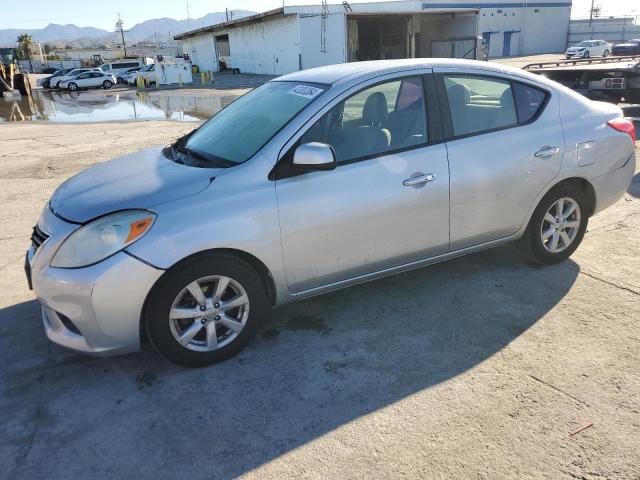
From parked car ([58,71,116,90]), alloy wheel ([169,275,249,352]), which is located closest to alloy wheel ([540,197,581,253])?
alloy wheel ([169,275,249,352])

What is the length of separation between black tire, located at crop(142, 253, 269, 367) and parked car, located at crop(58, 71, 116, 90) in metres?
37.6

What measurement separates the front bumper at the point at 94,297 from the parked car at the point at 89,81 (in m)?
37.2

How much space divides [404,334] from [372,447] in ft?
3.54

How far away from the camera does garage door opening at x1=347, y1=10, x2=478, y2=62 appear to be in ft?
131

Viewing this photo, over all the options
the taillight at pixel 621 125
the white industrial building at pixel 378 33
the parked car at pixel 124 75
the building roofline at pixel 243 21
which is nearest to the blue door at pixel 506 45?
the white industrial building at pixel 378 33

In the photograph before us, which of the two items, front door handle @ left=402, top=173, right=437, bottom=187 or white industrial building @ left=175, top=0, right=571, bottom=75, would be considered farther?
white industrial building @ left=175, top=0, right=571, bottom=75

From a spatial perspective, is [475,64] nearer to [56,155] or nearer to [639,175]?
[639,175]

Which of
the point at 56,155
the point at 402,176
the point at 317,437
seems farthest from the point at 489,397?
the point at 56,155

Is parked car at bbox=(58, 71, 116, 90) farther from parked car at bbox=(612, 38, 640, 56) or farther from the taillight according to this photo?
parked car at bbox=(612, 38, 640, 56)

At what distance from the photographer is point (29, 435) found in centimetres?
273

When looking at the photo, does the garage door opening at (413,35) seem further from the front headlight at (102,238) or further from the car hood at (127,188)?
the front headlight at (102,238)

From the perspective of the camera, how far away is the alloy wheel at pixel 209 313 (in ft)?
10.1

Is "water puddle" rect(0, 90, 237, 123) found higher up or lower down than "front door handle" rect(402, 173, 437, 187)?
lower down

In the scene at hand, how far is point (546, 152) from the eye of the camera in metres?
4.00
